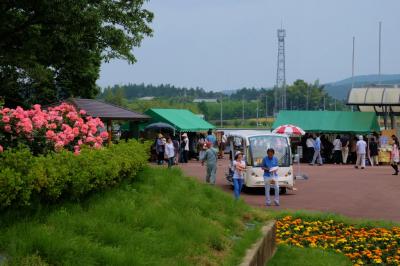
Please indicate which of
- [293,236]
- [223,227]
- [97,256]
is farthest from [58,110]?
[97,256]

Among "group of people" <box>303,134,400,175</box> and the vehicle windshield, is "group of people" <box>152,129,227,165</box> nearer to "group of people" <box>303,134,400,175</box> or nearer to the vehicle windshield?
the vehicle windshield

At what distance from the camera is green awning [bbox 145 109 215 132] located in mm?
35250

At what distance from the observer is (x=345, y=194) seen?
18844 millimetres

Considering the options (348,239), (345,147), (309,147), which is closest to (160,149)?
(309,147)

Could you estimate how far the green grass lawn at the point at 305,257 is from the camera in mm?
9016

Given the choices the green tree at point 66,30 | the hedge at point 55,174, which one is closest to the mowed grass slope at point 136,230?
the hedge at point 55,174

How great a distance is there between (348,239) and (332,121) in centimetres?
2557

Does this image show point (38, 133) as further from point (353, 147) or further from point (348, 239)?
point (353, 147)

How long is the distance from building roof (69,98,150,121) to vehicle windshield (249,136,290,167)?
23.2 ft

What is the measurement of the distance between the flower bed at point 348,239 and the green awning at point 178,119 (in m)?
23.3

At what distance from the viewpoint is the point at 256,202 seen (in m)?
16.9

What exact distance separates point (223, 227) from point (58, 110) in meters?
3.75

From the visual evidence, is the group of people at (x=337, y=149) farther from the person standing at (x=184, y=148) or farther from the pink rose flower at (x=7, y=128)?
the pink rose flower at (x=7, y=128)

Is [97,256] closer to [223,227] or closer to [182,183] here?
[223,227]
